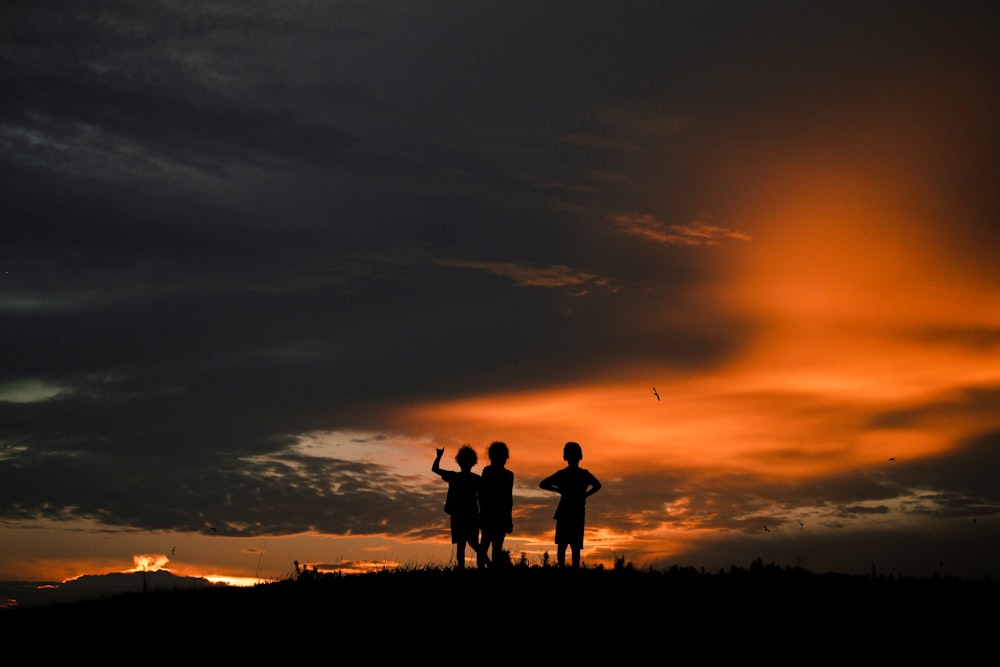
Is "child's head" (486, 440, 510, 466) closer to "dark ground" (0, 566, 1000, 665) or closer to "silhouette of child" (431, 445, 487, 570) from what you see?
"silhouette of child" (431, 445, 487, 570)

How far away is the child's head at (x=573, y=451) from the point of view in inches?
705

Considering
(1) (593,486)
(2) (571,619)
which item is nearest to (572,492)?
(1) (593,486)

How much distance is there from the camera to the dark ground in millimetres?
11758

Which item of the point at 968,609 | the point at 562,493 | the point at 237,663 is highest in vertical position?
the point at 562,493

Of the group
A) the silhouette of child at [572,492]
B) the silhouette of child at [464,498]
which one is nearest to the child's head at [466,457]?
the silhouette of child at [464,498]

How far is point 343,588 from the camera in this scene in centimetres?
1609

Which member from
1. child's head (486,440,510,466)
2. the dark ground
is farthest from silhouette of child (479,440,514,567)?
the dark ground

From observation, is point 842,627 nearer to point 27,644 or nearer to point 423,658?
point 423,658

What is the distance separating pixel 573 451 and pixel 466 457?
217cm

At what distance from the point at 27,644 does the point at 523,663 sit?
8424 mm

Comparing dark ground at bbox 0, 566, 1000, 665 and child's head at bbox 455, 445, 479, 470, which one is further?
child's head at bbox 455, 445, 479, 470

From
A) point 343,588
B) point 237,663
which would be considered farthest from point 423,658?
point 343,588

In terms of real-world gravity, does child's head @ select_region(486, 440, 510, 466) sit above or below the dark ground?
above

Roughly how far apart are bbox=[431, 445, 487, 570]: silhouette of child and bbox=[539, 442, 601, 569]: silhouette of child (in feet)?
4.84
